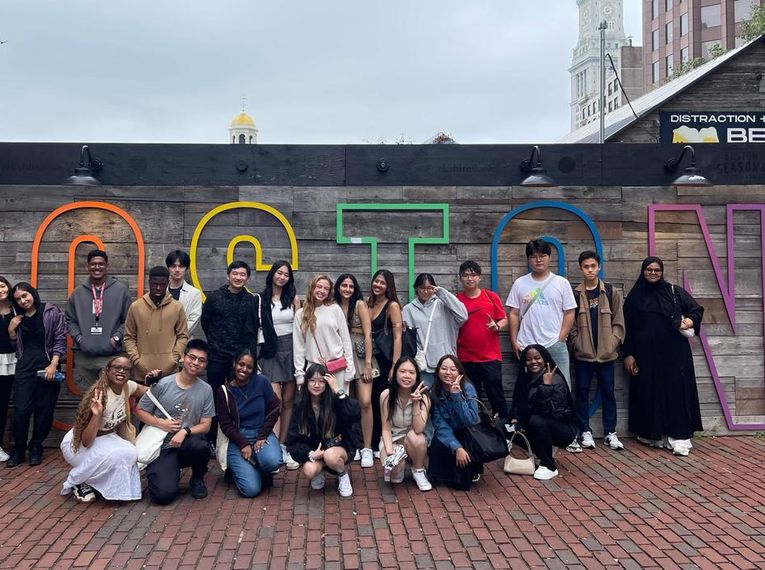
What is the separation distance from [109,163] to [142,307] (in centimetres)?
190

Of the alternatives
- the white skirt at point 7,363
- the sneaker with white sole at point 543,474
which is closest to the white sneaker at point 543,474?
the sneaker with white sole at point 543,474

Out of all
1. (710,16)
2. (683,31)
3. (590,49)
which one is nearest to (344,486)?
(710,16)

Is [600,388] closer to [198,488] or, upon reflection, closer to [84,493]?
→ [198,488]

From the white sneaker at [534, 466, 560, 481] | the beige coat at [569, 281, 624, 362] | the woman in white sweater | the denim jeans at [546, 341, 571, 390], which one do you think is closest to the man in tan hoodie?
the woman in white sweater

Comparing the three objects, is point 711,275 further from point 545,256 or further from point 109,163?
point 109,163

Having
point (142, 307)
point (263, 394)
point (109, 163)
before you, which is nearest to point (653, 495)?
point (263, 394)

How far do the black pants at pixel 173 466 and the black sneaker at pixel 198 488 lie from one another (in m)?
0.03

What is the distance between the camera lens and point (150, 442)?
472cm

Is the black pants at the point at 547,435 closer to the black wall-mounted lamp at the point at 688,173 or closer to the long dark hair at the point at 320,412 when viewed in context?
the long dark hair at the point at 320,412

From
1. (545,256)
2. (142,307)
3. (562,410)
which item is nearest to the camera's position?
(562,410)

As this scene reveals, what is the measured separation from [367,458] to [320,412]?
0.83 metres

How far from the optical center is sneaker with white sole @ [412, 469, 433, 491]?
15.9 ft

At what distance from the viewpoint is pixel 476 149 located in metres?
6.75

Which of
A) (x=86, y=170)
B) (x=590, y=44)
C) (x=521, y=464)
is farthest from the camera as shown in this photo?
(x=590, y=44)
